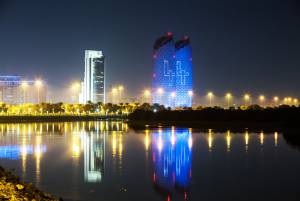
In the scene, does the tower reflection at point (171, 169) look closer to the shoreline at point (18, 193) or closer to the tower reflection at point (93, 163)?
the tower reflection at point (93, 163)

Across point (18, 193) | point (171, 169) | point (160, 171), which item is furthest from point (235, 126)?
point (18, 193)

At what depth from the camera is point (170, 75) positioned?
101500mm

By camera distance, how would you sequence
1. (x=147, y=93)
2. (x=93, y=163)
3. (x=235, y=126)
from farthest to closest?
(x=147, y=93) < (x=235, y=126) < (x=93, y=163)

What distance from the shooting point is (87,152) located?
20203 mm

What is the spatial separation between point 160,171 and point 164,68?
8713 centimetres

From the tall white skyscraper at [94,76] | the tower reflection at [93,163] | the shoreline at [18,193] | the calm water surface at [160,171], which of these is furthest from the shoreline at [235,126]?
the tall white skyscraper at [94,76]

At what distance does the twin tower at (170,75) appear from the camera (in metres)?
98.7

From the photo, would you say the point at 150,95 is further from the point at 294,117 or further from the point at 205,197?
the point at 205,197

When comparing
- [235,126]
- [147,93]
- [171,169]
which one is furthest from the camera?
[147,93]

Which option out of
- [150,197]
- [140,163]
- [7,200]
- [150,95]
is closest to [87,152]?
[140,163]

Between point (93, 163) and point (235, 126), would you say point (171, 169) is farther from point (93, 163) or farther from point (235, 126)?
point (235, 126)

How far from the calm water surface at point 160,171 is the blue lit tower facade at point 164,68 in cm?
7683

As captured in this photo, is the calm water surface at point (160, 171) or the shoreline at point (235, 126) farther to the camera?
the shoreline at point (235, 126)

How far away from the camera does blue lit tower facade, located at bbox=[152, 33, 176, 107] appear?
9986 cm
